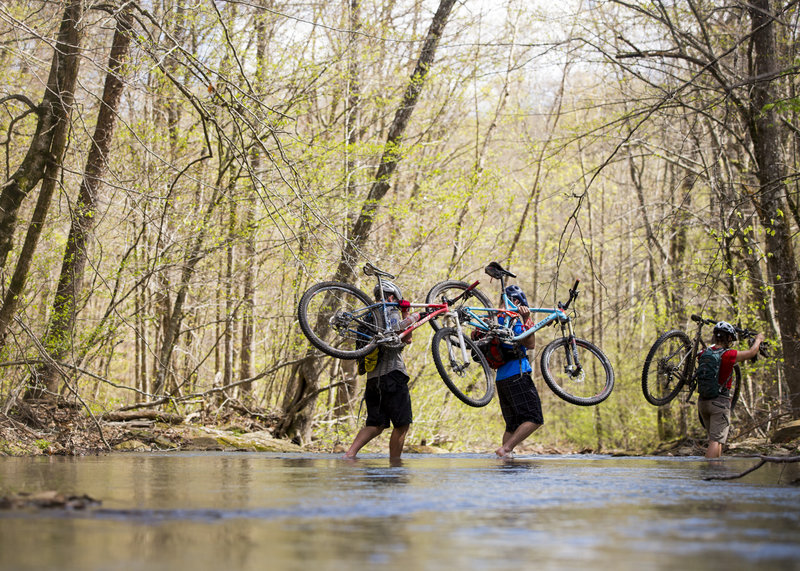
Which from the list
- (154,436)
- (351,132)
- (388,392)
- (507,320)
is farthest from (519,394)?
(351,132)

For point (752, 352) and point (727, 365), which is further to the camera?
point (727, 365)

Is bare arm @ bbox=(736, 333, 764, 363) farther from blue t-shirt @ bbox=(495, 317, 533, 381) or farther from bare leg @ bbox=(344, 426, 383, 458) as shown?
bare leg @ bbox=(344, 426, 383, 458)

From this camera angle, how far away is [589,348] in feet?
37.2

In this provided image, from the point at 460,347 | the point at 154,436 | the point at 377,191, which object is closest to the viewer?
the point at 460,347

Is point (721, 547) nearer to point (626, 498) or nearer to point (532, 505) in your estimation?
point (532, 505)

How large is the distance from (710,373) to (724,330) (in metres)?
0.57

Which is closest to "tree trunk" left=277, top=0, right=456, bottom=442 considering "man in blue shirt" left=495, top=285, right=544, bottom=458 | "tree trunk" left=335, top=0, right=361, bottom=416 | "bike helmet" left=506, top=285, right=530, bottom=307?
"tree trunk" left=335, top=0, right=361, bottom=416

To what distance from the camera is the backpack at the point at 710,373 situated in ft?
36.2

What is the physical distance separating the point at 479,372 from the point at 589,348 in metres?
9.18

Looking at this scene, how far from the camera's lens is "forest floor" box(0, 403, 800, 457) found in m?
11.7

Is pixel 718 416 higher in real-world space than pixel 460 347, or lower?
lower

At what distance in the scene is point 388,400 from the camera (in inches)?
373

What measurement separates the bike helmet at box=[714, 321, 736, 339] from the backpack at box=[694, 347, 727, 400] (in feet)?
0.58

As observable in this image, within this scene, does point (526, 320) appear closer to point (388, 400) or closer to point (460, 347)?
point (460, 347)
